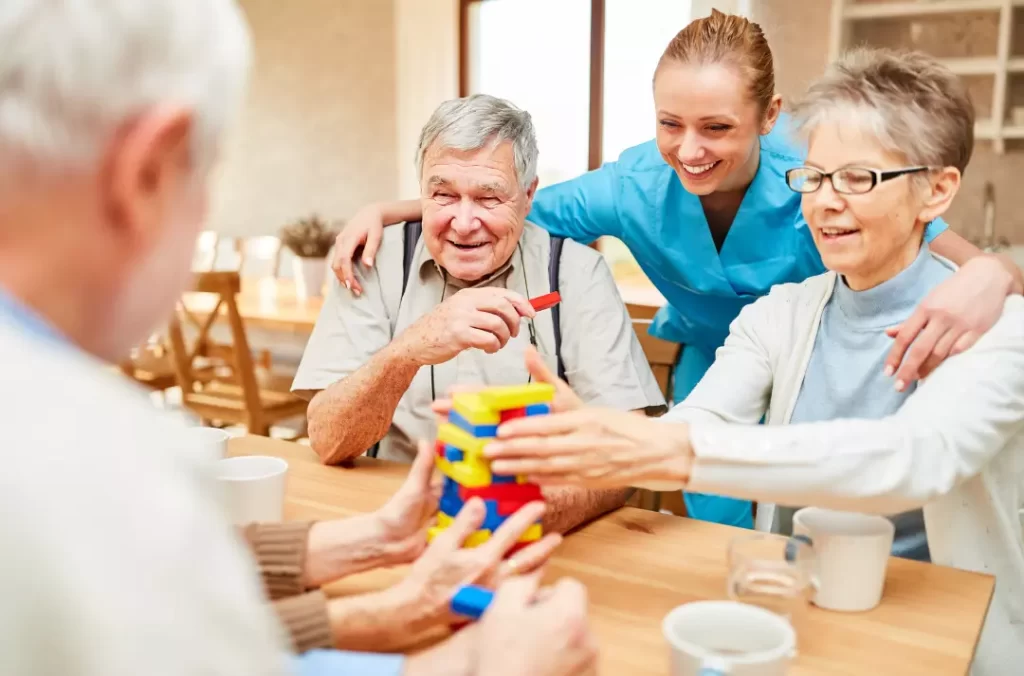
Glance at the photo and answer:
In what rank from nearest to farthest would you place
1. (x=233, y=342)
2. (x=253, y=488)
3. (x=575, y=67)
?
(x=253, y=488) → (x=233, y=342) → (x=575, y=67)

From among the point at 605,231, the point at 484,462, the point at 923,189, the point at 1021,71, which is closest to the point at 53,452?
the point at 484,462

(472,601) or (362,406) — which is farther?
(362,406)

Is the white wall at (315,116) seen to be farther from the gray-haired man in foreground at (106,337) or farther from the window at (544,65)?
the gray-haired man in foreground at (106,337)

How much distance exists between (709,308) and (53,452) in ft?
5.67

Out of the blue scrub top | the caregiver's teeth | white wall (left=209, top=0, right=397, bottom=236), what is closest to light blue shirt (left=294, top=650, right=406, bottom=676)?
the caregiver's teeth

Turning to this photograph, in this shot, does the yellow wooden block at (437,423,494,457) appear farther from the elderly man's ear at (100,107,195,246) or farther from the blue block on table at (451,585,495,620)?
the elderly man's ear at (100,107,195,246)

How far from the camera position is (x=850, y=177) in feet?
4.29

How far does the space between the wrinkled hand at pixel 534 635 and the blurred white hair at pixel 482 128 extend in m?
1.04

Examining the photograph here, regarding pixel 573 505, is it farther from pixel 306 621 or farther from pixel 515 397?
pixel 306 621

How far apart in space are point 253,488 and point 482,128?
78 centimetres

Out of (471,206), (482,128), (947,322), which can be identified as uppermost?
(482,128)

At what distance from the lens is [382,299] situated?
178cm

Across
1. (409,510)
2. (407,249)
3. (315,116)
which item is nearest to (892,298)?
(409,510)

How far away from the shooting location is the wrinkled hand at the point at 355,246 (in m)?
Result: 1.76
